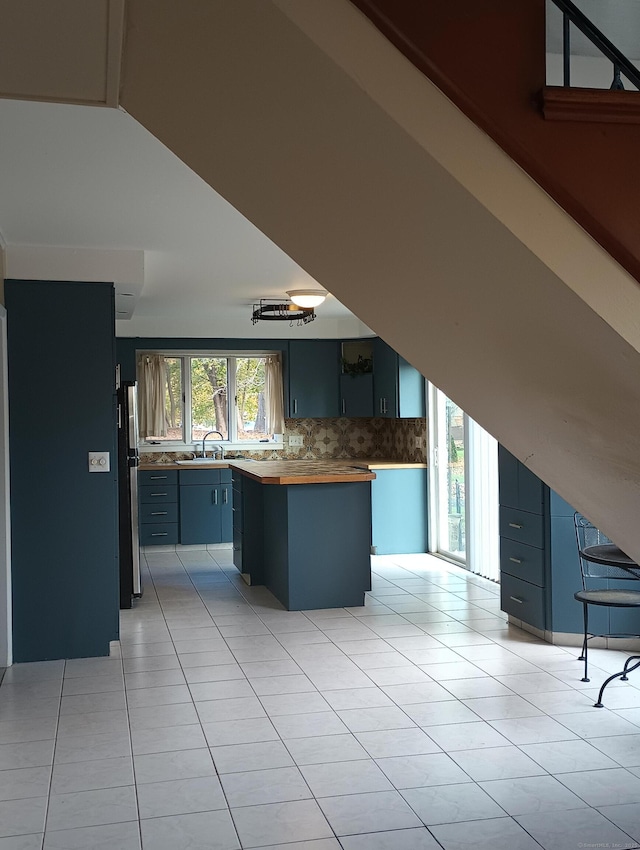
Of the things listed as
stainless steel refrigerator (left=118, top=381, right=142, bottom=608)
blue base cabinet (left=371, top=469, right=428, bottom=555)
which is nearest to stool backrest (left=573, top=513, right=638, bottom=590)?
stainless steel refrigerator (left=118, top=381, right=142, bottom=608)

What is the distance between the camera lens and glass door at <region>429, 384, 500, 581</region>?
23.5 feet

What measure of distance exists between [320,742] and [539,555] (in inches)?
81.6

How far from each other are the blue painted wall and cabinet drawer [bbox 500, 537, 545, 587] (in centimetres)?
254

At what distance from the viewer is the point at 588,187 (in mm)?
1298

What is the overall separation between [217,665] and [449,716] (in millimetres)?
1524

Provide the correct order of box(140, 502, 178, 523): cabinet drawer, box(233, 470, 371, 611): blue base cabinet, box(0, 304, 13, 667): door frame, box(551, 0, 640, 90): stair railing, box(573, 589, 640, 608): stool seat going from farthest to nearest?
box(140, 502, 178, 523): cabinet drawer < box(233, 470, 371, 611): blue base cabinet < box(0, 304, 13, 667): door frame < box(573, 589, 640, 608): stool seat < box(551, 0, 640, 90): stair railing

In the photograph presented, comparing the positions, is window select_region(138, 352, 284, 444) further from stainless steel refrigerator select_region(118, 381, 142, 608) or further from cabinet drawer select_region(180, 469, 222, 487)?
stainless steel refrigerator select_region(118, 381, 142, 608)

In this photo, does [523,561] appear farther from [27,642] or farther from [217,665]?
[27,642]

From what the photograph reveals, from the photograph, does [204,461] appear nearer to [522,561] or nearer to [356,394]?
[356,394]

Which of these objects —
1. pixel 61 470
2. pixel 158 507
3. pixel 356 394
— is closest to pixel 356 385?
pixel 356 394

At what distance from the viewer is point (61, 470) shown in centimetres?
516

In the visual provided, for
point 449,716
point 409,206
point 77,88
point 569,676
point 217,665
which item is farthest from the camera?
point 217,665

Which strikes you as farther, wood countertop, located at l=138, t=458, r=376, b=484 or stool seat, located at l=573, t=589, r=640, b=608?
wood countertop, located at l=138, t=458, r=376, b=484

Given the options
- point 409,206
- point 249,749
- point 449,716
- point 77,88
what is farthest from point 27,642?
point 409,206
